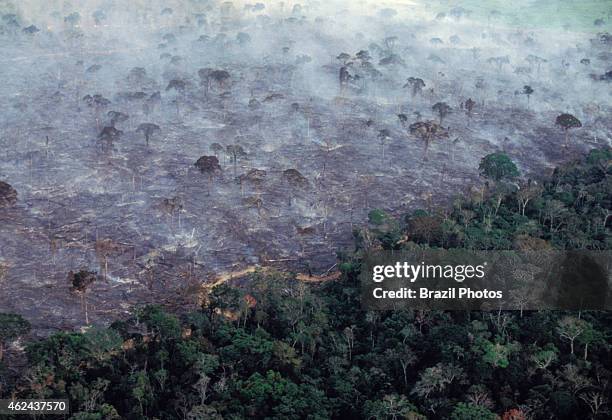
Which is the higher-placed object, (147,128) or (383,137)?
(147,128)

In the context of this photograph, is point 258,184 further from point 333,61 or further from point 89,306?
point 333,61

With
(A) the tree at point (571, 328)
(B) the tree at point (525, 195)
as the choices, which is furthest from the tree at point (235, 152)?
(A) the tree at point (571, 328)

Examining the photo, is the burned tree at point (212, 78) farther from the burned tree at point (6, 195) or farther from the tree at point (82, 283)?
the tree at point (82, 283)

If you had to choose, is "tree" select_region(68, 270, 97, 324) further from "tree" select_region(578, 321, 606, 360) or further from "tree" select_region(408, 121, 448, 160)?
"tree" select_region(408, 121, 448, 160)

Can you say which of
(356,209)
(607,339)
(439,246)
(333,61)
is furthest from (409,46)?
(607,339)

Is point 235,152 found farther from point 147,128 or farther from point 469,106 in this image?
point 469,106

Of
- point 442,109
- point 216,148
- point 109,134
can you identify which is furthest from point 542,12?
point 109,134
